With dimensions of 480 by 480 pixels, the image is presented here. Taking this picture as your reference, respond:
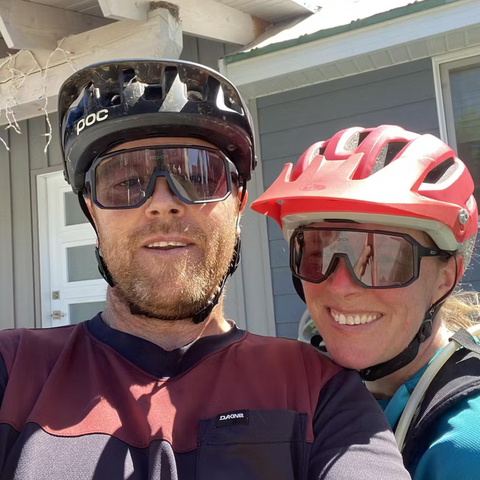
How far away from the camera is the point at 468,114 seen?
3885 mm

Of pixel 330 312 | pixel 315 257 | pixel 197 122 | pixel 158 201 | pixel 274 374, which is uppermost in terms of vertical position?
pixel 197 122

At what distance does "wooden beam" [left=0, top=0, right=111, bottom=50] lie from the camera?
3.46 metres

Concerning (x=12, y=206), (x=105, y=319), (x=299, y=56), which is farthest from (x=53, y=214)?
(x=105, y=319)

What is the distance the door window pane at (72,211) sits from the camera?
18.6 ft

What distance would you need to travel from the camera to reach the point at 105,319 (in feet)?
5.70

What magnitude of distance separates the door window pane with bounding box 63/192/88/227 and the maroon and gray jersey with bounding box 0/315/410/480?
428 centimetres

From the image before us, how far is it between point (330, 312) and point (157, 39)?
7.73 feet

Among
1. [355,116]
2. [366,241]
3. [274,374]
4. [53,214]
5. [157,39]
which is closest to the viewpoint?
[274,374]

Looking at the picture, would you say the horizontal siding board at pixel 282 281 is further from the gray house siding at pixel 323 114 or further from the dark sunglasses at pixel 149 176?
the dark sunglasses at pixel 149 176

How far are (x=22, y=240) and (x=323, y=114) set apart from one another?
3.49m

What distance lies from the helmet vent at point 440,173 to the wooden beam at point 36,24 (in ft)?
9.52

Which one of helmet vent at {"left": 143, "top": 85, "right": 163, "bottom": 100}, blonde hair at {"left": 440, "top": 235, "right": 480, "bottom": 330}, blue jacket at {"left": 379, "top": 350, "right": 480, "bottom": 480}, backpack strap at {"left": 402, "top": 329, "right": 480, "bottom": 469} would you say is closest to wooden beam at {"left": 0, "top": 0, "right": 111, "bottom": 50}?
helmet vent at {"left": 143, "top": 85, "right": 163, "bottom": 100}

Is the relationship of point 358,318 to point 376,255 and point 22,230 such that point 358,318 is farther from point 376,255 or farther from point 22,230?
point 22,230

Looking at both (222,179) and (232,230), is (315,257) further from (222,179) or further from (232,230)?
(222,179)
